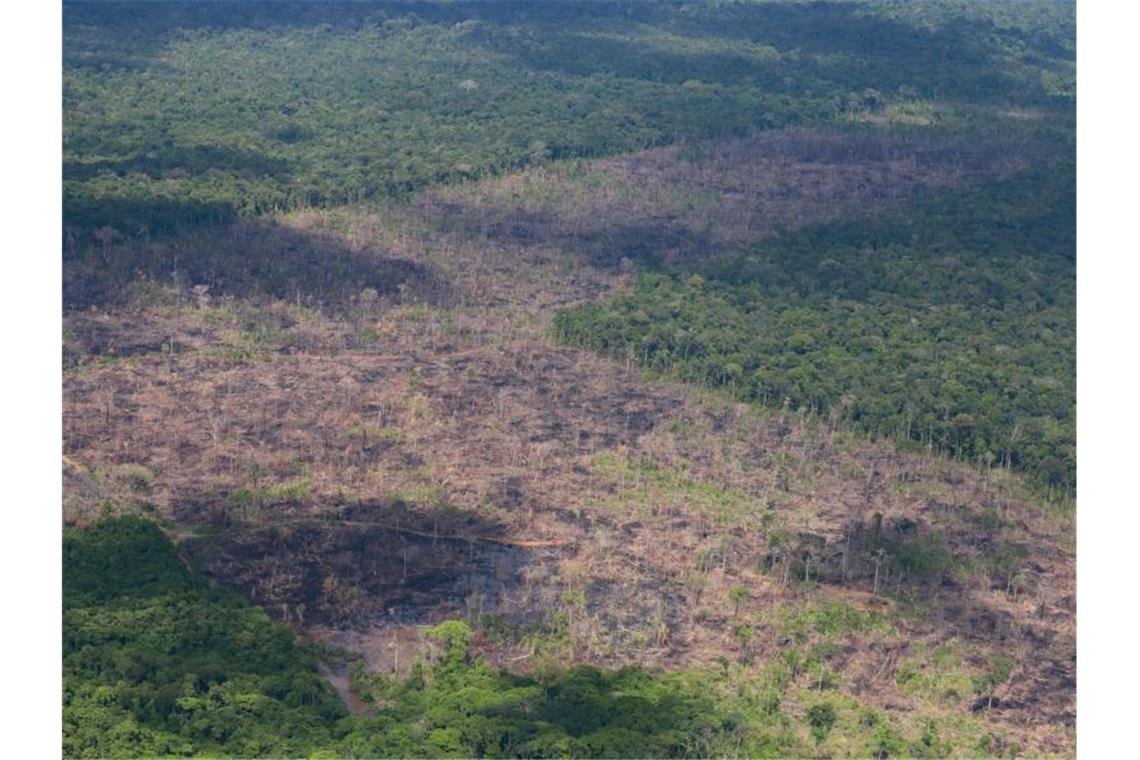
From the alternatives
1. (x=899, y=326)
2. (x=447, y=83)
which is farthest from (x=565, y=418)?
(x=447, y=83)

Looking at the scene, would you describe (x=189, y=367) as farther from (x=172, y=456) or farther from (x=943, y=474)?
(x=943, y=474)

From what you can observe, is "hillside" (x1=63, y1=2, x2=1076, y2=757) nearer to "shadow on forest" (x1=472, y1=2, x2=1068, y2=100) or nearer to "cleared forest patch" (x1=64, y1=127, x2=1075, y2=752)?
"cleared forest patch" (x1=64, y1=127, x2=1075, y2=752)

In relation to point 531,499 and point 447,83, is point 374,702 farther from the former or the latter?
point 447,83

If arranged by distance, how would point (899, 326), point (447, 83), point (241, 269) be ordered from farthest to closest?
point (447, 83) < point (241, 269) < point (899, 326)

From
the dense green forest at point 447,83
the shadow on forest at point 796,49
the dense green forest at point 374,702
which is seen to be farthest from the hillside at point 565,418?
the shadow on forest at point 796,49

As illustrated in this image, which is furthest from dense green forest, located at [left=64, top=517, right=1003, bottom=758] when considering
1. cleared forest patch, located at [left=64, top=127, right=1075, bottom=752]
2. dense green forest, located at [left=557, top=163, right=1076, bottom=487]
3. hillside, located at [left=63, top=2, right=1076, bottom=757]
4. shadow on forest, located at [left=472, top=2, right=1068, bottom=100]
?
shadow on forest, located at [left=472, top=2, right=1068, bottom=100]

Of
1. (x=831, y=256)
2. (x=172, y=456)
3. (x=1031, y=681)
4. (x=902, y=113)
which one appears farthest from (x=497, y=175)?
(x=1031, y=681)
